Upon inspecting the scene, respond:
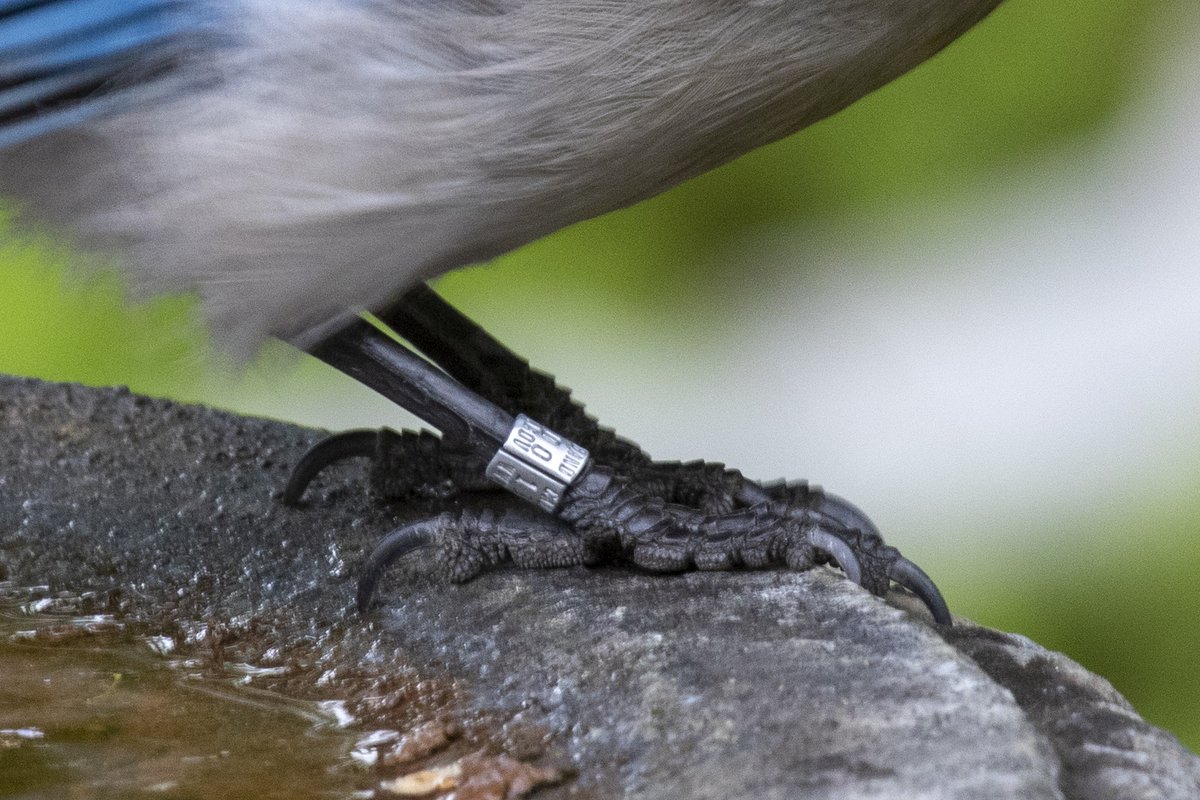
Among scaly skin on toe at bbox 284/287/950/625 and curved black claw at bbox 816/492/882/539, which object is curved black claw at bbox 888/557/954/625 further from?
curved black claw at bbox 816/492/882/539

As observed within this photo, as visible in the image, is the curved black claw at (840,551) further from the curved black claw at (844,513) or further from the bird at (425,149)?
the curved black claw at (844,513)

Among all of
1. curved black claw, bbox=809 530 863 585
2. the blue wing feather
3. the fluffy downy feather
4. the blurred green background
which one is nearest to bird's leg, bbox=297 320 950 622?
curved black claw, bbox=809 530 863 585

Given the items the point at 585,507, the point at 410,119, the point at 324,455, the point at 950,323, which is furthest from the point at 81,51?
the point at 950,323

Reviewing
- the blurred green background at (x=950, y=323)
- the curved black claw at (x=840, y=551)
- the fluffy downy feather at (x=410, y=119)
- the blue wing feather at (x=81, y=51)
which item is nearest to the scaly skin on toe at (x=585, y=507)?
the curved black claw at (x=840, y=551)

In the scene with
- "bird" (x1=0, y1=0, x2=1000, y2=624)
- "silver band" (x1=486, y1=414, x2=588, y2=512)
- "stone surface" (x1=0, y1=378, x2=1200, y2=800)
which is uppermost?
"bird" (x1=0, y1=0, x2=1000, y2=624)

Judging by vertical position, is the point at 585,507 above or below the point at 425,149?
below

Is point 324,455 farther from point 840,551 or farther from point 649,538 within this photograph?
point 840,551

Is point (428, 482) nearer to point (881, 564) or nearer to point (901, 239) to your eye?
point (881, 564)

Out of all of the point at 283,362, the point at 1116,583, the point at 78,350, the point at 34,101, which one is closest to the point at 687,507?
the point at 283,362
